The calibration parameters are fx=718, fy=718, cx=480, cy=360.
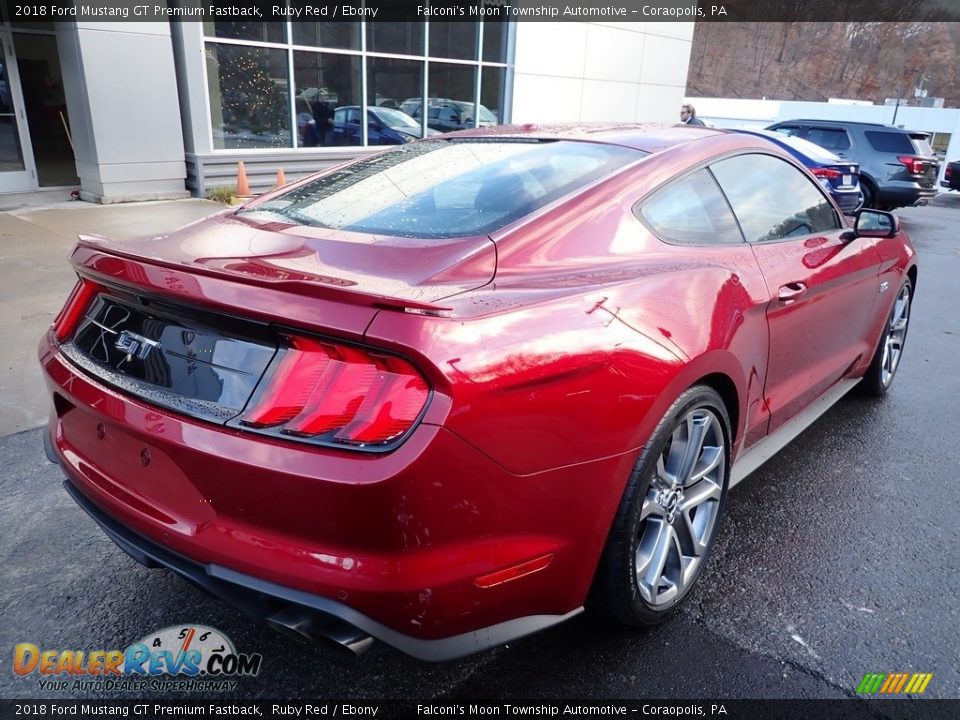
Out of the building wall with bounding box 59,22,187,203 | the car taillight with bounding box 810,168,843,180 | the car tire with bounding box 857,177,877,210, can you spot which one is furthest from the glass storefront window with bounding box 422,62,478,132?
the car tire with bounding box 857,177,877,210

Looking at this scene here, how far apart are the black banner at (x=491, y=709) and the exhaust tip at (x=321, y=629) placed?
518 mm

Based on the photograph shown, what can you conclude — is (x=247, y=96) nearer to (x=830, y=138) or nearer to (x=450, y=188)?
(x=450, y=188)

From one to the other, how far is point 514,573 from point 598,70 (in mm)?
15645

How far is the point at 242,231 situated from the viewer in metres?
2.44

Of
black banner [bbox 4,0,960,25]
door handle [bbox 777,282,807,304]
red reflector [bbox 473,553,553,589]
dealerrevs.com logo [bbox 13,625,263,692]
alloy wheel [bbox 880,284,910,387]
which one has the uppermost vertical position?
black banner [bbox 4,0,960,25]

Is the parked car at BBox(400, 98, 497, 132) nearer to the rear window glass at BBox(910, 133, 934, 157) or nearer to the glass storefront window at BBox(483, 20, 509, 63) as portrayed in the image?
the glass storefront window at BBox(483, 20, 509, 63)

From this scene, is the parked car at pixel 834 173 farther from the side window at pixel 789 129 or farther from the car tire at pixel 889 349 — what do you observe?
the car tire at pixel 889 349

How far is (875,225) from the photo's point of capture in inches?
138

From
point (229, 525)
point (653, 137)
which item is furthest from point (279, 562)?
point (653, 137)

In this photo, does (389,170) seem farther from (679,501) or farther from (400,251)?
(679,501)

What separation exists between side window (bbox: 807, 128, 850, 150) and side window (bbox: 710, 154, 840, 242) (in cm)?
1230

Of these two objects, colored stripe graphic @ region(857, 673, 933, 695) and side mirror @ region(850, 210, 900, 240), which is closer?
colored stripe graphic @ region(857, 673, 933, 695)

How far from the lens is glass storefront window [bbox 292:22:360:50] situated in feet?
37.3

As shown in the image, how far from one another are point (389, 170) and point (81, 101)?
878 centimetres
